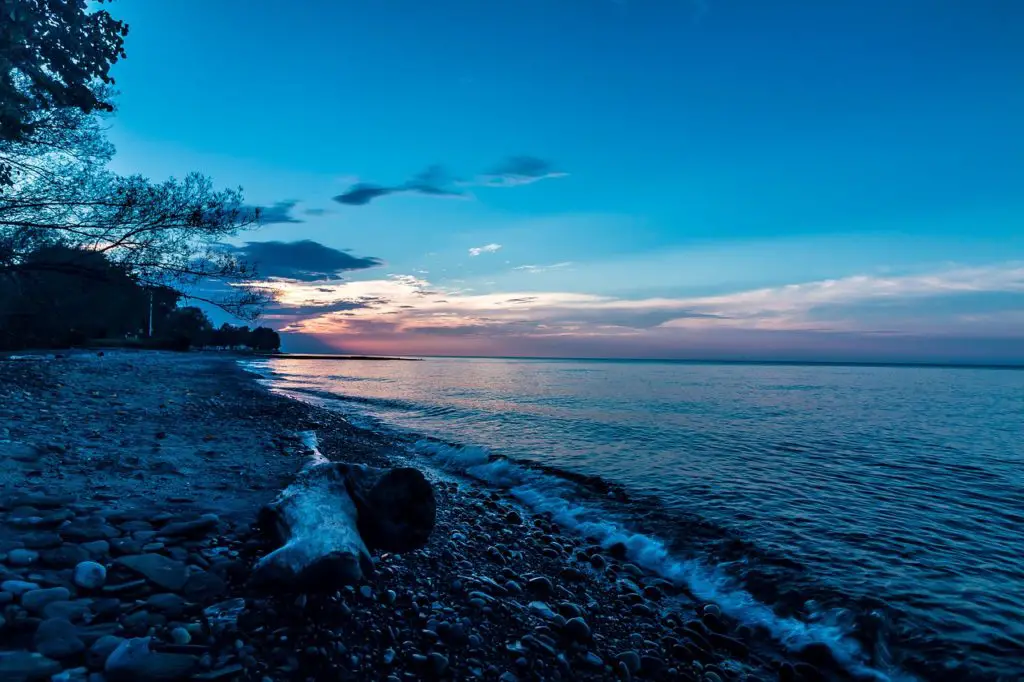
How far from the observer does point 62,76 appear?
1127 cm

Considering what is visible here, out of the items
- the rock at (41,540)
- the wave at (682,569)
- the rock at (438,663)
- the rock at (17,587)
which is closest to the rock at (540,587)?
the rock at (438,663)

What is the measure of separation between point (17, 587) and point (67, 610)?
46 centimetres

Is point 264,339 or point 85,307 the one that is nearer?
point 85,307

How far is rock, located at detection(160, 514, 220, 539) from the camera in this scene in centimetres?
493

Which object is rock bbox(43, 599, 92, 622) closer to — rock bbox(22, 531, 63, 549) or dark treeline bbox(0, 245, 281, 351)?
rock bbox(22, 531, 63, 549)

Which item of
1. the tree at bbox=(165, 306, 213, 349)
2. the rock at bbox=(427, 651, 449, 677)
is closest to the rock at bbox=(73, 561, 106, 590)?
the rock at bbox=(427, 651, 449, 677)

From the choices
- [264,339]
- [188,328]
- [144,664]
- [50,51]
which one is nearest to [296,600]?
[144,664]

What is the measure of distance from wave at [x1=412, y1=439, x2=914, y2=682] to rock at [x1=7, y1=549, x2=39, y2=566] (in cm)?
717

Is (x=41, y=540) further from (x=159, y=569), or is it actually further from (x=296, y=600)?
(x=296, y=600)

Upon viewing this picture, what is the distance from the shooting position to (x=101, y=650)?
119 inches

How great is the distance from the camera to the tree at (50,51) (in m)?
9.57

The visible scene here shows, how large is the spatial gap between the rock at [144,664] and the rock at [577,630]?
3297mm

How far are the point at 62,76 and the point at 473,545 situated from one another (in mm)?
14371

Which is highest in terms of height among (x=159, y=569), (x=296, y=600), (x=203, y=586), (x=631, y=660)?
(x=159, y=569)
